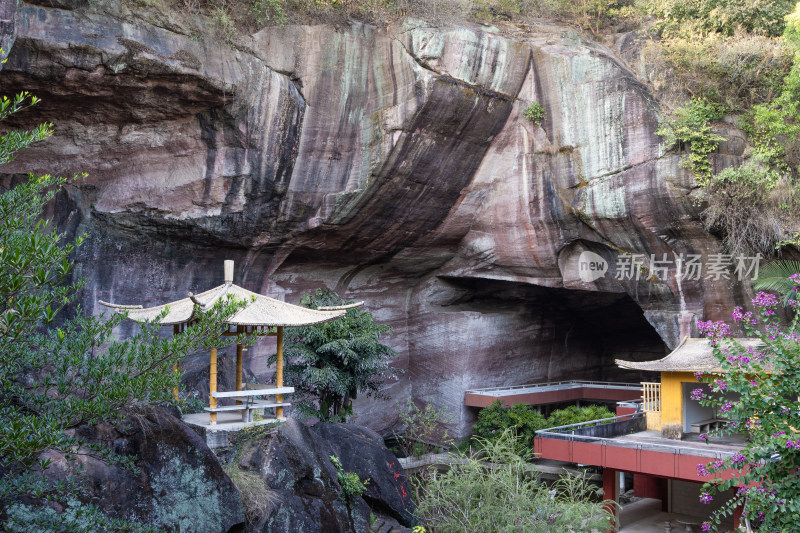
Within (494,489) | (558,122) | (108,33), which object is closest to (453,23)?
(558,122)

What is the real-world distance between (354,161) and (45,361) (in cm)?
1141

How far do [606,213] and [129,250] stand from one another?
1163 cm

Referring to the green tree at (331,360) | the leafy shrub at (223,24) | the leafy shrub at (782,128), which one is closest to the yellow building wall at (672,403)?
the leafy shrub at (782,128)

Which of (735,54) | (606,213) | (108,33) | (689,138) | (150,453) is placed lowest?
(150,453)

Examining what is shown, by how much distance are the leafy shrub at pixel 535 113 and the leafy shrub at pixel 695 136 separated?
10.1 feet

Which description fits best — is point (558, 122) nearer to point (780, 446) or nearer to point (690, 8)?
point (690, 8)

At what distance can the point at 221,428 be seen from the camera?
31.3ft

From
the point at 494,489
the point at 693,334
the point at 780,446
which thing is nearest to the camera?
the point at 780,446

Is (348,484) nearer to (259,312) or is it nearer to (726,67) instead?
(259,312)

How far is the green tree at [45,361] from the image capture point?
171 inches

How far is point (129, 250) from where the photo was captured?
1494cm

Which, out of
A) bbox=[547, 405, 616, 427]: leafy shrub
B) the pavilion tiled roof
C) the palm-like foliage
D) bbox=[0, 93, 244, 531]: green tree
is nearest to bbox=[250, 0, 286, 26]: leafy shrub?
the pavilion tiled roof

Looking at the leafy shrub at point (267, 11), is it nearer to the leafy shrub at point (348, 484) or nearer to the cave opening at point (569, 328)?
the cave opening at point (569, 328)

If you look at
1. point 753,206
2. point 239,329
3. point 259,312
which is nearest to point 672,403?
point 753,206
